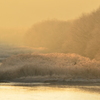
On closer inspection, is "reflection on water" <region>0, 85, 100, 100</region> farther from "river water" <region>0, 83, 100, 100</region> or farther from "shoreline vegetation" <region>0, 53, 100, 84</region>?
"shoreline vegetation" <region>0, 53, 100, 84</region>

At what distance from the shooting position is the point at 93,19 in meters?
63.8

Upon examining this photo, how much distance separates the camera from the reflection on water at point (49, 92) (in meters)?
36.6

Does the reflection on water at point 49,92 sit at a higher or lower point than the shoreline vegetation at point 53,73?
lower

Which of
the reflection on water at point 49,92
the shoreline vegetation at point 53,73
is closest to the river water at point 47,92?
the reflection on water at point 49,92

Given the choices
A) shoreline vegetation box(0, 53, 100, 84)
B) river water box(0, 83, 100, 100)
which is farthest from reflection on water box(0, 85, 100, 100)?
shoreline vegetation box(0, 53, 100, 84)

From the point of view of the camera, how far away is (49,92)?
131ft

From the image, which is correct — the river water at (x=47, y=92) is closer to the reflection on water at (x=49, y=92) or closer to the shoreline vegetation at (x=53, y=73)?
the reflection on water at (x=49, y=92)

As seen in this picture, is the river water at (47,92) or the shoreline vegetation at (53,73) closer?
the river water at (47,92)

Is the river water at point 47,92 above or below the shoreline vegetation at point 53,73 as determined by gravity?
below

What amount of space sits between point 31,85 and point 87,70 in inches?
247

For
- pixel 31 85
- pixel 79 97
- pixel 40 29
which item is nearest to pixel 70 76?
pixel 31 85

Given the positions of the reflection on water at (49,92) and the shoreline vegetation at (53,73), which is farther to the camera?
the shoreline vegetation at (53,73)

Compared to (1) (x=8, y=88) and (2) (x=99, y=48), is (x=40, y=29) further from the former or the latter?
(1) (x=8, y=88)

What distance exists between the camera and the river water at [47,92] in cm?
3659
